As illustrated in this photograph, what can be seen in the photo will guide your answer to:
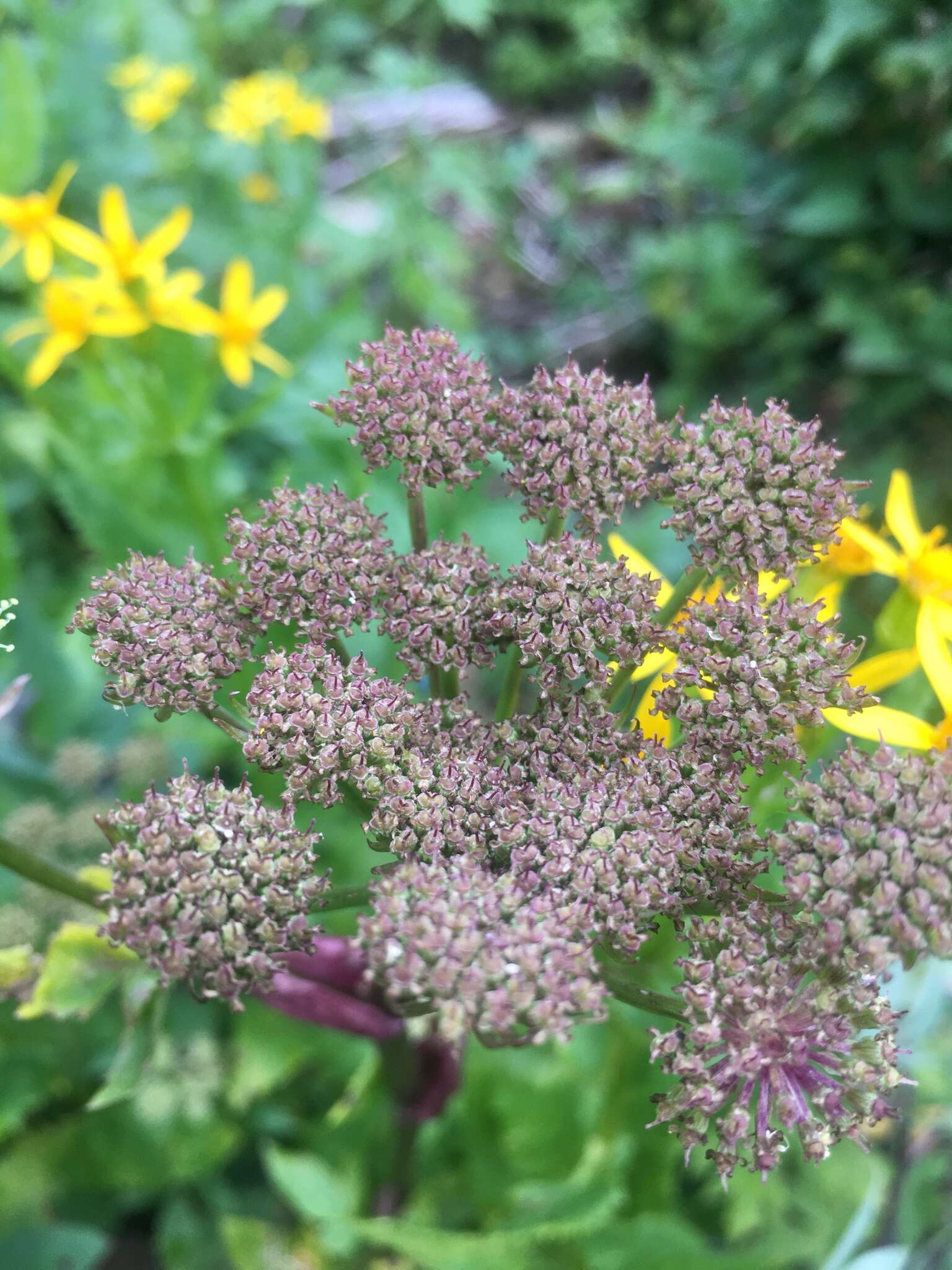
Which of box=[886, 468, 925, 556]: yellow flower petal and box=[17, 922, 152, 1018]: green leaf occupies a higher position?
box=[886, 468, 925, 556]: yellow flower petal

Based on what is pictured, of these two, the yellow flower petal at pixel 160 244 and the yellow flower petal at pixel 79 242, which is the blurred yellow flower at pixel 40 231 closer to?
the yellow flower petal at pixel 79 242

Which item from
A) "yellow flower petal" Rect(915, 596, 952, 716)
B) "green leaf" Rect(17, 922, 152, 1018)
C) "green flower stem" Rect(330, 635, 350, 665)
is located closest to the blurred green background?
"green leaf" Rect(17, 922, 152, 1018)

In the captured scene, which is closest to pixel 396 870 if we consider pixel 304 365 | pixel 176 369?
pixel 176 369

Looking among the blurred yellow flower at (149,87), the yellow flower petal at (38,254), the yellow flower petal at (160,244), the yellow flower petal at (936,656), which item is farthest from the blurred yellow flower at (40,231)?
the yellow flower petal at (936,656)

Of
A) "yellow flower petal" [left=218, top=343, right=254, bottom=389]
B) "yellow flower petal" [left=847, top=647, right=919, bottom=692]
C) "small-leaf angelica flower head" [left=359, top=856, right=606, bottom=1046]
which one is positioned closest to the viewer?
"small-leaf angelica flower head" [left=359, top=856, right=606, bottom=1046]

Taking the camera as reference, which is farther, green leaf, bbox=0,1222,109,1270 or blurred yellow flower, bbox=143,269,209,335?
blurred yellow flower, bbox=143,269,209,335

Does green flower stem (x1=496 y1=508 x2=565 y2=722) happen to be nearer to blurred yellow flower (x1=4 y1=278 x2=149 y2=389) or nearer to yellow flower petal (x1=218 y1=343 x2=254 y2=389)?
blurred yellow flower (x1=4 y1=278 x2=149 y2=389)

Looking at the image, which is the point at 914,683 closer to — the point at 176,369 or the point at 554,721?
the point at 554,721

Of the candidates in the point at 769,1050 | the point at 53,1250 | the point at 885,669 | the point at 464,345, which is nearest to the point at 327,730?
the point at 769,1050
